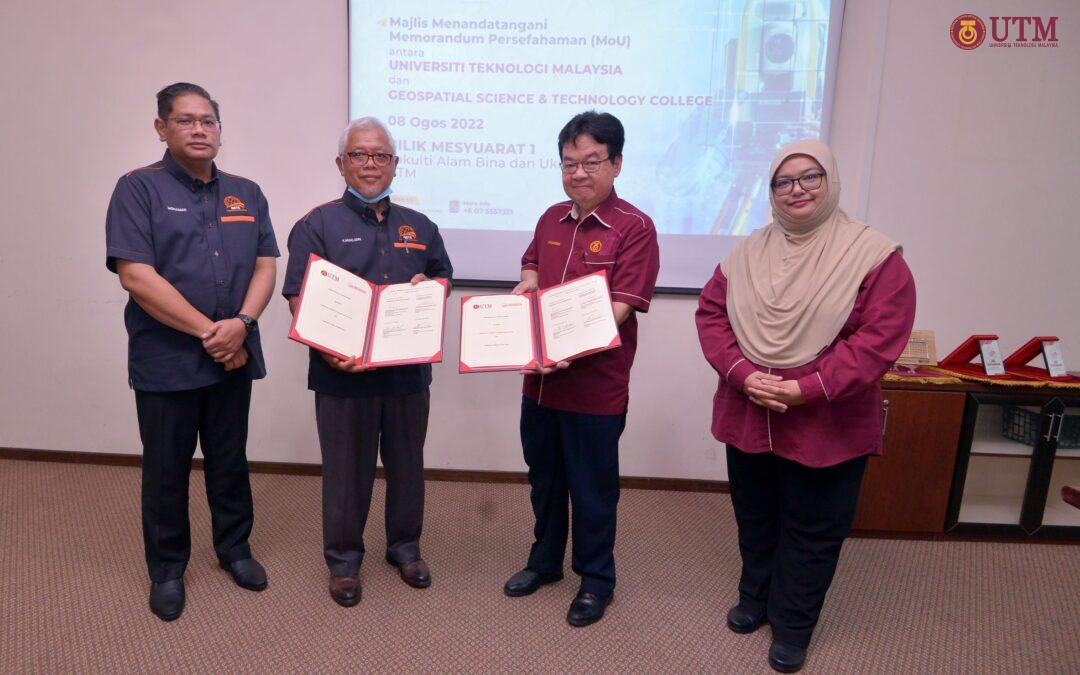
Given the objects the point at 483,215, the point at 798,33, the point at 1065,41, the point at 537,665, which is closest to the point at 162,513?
the point at 537,665

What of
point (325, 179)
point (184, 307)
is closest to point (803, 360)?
point (184, 307)

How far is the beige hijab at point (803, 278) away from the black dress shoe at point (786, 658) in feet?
2.82

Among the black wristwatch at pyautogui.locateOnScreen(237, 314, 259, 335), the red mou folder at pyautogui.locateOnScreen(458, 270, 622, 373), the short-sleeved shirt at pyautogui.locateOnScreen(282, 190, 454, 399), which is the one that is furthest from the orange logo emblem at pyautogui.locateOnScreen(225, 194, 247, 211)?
the red mou folder at pyautogui.locateOnScreen(458, 270, 622, 373)

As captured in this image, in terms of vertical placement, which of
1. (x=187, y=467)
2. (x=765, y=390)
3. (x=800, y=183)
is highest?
(x=800, y=183)

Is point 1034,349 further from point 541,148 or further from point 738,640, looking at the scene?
point 541,148

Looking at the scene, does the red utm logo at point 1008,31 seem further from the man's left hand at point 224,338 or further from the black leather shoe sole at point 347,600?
the black leather shoe sole at point 347,600

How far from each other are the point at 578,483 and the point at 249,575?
1201 millimetres

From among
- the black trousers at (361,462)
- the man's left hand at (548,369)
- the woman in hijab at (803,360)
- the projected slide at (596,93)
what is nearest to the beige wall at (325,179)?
the projected slide at (596,93)

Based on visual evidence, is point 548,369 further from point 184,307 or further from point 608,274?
point 184,307

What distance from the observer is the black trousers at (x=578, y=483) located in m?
1.93

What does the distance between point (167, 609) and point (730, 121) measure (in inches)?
116

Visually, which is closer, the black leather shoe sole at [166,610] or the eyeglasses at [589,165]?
the eyeglasses at [589,165]

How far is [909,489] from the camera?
2641 mm

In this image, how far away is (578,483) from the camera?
195 centimetres
